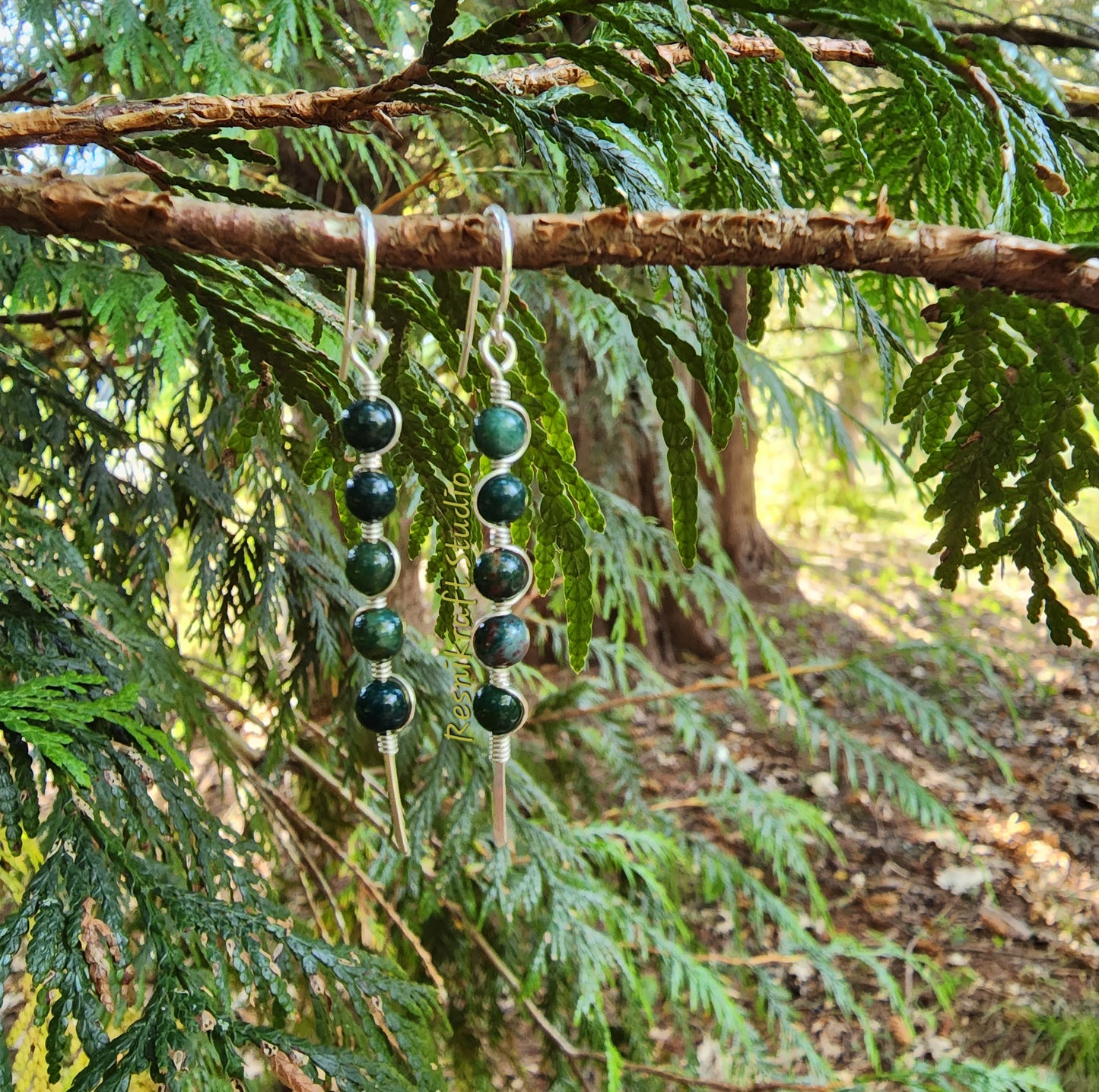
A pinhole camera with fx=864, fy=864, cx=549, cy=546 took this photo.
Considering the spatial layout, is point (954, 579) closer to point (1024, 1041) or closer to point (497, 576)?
point (497, 576)

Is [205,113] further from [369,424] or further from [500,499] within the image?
[500,499]

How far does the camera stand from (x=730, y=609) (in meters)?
2.93

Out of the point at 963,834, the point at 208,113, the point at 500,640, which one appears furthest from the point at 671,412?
the point at 963,834

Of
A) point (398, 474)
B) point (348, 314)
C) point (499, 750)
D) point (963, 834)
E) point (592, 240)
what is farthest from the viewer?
point (963, 834)

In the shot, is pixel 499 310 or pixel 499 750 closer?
pixel 499 310

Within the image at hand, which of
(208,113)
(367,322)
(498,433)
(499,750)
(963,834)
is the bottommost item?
(963,834)

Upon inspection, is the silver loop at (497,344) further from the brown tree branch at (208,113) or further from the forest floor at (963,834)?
the forest floor at (963,834)

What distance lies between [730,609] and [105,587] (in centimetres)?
198

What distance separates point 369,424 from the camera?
3.19ft

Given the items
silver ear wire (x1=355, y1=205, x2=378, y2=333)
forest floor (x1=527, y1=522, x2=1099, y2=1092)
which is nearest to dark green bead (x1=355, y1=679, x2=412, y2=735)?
silver ear wire (x1=355, y1=205, x2=378, y2=333)

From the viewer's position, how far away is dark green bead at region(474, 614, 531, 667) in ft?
3.48

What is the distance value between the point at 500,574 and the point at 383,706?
0.80ft

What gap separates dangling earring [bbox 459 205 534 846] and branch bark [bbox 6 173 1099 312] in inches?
4.1

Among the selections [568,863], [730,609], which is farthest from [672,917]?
[730,609]
